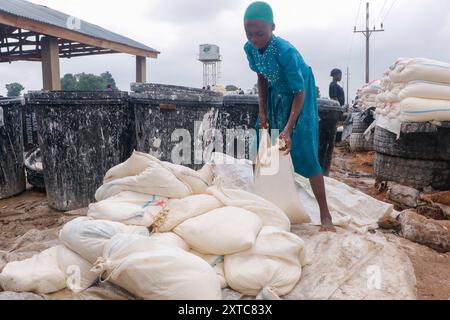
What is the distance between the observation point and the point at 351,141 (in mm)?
8688

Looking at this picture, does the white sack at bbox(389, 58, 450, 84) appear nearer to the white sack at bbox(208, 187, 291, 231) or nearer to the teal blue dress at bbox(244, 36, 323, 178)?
the teal blue dress at bbox(244, 36, 323, 178)

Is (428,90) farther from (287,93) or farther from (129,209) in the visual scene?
(129,209)

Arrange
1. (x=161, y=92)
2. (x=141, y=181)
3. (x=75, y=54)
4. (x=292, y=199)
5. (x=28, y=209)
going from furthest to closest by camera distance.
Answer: (x=75, y=54)
(x=28, y=209)
(x=161, y=92)
(x=292, y=199)
(x=141, y=181)

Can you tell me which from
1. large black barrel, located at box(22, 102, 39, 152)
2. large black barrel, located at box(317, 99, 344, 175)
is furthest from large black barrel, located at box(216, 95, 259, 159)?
large black barrel, located at box(22, 102, 39, 152)

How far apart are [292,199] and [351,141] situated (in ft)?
21.3

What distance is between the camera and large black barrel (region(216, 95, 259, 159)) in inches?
152

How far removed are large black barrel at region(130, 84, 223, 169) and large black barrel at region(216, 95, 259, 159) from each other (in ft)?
0.66

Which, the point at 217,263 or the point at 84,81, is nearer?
the point at 217,263

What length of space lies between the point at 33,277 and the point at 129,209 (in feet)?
1.90

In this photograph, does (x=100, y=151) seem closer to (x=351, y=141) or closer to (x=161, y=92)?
(x=161, y=92)

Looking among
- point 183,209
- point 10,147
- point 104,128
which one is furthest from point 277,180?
point 10,147

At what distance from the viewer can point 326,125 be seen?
4105 mm

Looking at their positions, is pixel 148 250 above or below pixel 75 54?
below
